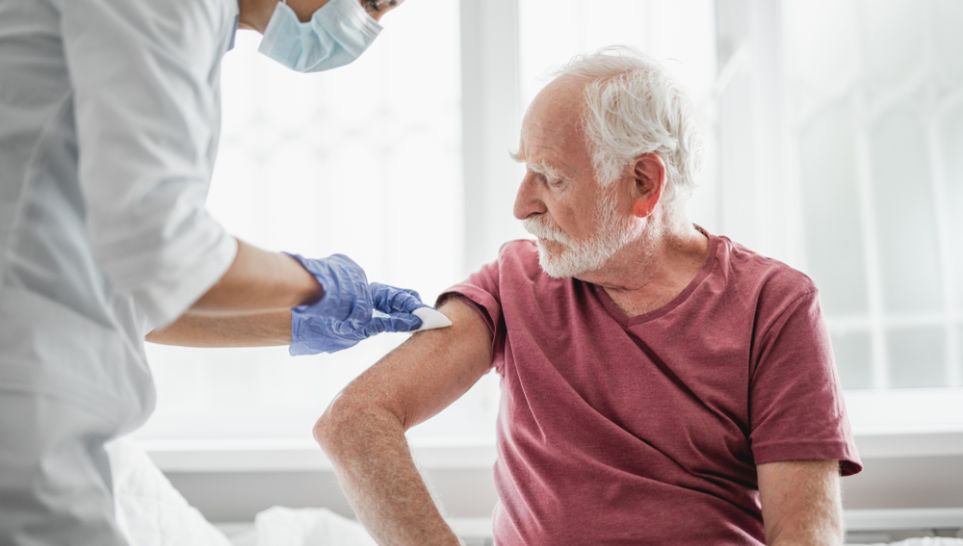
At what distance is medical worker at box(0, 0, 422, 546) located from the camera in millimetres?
768

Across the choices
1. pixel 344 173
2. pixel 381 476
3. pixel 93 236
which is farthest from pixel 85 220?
pixel 344 173

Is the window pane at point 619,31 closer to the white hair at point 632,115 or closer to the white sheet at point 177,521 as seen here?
the white hair at point 632,115

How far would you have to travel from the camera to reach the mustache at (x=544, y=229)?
1.41m

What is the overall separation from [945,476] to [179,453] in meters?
1.94

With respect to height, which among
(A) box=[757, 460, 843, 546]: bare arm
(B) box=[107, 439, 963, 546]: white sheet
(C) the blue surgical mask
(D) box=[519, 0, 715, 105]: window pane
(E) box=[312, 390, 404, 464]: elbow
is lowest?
(B) box=[107, 439, 963, 546]: white sheet

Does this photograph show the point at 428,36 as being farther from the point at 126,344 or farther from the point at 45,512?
the point at 45,512

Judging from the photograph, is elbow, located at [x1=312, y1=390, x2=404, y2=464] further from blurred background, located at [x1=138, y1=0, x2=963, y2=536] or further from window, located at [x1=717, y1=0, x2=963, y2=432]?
window, located at [x1=717, y1=0, x2=963, y2=432]

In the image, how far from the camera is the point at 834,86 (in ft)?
7.41

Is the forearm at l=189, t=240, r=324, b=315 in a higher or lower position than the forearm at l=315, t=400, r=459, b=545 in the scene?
higher

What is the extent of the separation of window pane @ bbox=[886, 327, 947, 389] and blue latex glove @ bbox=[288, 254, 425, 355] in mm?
1641

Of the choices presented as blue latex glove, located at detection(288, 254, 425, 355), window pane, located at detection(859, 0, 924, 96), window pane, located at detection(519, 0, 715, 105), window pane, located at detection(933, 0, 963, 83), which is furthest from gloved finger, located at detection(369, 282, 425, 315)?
window pane, located at detection(933, 0, 963, 83)

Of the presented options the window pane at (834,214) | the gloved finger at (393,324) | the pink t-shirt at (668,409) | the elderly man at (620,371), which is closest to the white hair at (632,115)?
the elderly man at (620,371)

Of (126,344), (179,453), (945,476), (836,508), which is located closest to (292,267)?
(126,344)

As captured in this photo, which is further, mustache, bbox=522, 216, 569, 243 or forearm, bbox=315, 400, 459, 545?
mustache, bbox=522, 216, 569, 243
